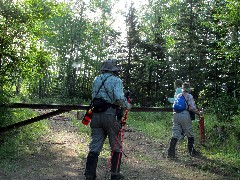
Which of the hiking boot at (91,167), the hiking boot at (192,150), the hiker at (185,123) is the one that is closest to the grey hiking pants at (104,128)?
the hiking boot at (91,167)

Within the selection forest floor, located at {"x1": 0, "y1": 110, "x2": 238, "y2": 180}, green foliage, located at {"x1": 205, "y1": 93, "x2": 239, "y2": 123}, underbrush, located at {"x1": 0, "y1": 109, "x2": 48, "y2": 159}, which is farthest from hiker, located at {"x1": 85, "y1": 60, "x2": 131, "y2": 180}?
green foliage, located at {"x1": 205, "y1": 93, "x2": 239, "y2": 123}

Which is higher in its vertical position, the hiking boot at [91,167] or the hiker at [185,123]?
the hiker at [185,123]

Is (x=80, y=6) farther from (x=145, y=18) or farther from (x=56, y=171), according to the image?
(x=56, y=171)

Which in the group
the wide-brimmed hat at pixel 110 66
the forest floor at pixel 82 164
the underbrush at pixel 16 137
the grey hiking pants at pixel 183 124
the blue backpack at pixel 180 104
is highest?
the wide-brimmed hat at pixel 110 66

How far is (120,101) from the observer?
6.36 meters

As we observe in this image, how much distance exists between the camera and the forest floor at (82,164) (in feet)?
23.7

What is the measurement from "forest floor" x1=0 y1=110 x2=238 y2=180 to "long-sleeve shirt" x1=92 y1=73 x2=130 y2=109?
1.89 meters

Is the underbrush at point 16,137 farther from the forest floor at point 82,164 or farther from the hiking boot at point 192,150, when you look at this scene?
the hiking boot at point 192,150

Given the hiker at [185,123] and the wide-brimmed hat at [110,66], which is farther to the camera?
the hiker at [185,123]

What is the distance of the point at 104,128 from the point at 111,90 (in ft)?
2.73

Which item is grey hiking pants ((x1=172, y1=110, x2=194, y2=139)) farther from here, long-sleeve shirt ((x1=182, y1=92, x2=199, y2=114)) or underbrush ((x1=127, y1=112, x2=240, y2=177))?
underbrush ((x1=127, y1=112, x2=240, y2=177))

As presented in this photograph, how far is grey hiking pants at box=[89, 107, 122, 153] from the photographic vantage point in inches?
255

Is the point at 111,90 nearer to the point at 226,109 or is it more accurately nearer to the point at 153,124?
the point at 153,124

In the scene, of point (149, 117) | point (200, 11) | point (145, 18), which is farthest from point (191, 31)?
point (145, 18)
